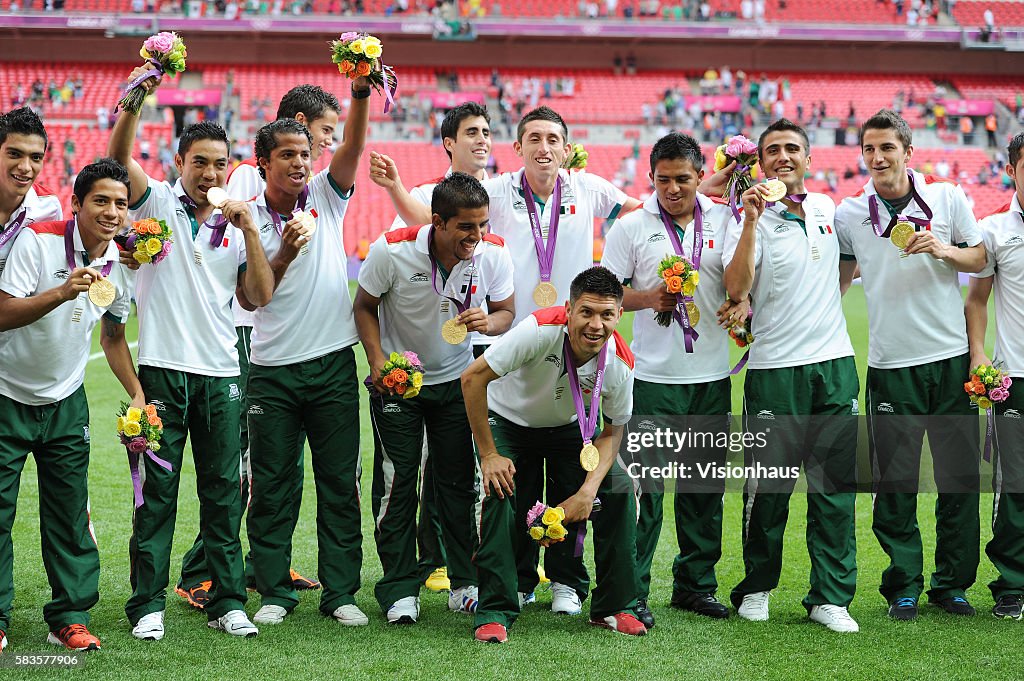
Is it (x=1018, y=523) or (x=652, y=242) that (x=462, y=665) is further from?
(x=1018, y=523)

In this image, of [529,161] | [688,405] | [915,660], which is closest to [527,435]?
[688,405]

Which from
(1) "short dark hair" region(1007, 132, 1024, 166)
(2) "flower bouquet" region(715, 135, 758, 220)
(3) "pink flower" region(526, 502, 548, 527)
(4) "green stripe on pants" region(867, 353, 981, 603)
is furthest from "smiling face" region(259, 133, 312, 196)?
(1) "short dark hair" region(1007, 132, 1024, 166)

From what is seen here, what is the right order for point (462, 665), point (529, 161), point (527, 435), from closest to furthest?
point (462, 665) → point (527, 435) → point (529, 161)

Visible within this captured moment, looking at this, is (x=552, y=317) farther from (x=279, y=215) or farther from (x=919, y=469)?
(x=919, y=469)

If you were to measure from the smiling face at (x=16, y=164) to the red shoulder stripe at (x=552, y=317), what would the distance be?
240 cm

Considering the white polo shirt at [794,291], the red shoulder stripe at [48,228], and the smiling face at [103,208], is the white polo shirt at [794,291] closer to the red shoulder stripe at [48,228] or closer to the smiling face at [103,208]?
the smiling face at [103,208]

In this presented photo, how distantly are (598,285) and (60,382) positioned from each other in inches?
97.0

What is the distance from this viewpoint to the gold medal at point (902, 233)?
5.32 m

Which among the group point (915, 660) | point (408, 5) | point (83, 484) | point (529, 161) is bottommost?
point (915, 660)

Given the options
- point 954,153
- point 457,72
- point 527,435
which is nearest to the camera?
point 527,435

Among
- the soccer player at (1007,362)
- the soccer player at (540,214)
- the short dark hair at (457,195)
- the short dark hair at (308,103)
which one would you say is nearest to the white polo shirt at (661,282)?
the soccer player at (540,214)

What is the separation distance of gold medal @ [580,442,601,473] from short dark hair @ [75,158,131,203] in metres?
2.44

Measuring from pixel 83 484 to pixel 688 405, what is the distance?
115 inches

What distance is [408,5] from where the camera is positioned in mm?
40094
